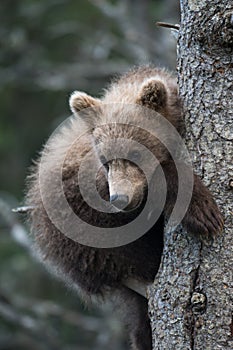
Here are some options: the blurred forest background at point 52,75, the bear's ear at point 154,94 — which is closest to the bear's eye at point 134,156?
the bear's ear at point 154,94

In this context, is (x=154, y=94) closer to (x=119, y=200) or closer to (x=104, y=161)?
(x=104, y=161)

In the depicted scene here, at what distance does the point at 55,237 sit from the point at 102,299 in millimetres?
611

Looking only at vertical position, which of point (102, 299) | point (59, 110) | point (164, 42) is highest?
point (59, 110)

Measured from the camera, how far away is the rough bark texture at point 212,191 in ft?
13.4

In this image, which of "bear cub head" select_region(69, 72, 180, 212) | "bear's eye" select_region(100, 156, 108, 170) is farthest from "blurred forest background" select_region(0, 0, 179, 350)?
"bear's eye" select_region(100, 156, 108, 170)

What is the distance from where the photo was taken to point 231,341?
4.03 metres

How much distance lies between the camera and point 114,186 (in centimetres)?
478

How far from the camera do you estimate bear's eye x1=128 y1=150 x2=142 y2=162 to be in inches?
202

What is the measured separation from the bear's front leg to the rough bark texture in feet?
0.14

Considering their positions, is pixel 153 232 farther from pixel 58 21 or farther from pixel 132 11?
pixel 58 21

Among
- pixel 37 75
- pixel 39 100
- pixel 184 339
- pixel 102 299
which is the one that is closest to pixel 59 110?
pixel 39 100

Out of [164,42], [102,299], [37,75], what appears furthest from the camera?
[37,75]

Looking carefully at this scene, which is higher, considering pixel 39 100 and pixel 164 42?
pixel 39 100

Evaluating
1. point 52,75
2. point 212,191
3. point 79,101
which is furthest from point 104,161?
point 52,75
